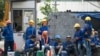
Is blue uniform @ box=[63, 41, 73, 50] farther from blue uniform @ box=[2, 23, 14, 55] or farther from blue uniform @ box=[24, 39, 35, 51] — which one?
blue uniform @ box=[2, 23, 14, 55]

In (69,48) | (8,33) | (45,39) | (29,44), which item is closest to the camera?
(69,48)

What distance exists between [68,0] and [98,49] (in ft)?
145

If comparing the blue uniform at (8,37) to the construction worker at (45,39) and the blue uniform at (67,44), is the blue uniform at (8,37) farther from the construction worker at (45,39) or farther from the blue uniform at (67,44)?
the blue uniform at (67,44)

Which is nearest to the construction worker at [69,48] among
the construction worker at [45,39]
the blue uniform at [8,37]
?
the construction worker at [45,39]

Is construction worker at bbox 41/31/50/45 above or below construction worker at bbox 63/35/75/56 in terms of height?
above

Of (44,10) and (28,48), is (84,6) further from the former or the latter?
(28,48)

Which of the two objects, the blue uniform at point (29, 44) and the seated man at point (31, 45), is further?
the blue uniform at point (29, 44)

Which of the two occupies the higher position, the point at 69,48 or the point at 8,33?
the point at 8,33

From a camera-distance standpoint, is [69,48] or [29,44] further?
[29,44]

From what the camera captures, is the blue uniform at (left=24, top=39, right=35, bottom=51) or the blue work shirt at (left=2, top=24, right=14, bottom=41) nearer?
the blue uniform at (left=24, top=39, right=35, bottom=51)

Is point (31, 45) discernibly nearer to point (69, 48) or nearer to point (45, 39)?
point (45, 39)

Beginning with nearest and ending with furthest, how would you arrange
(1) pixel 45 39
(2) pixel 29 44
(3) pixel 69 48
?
(3) pixel 69 48 → (2) pixel 29 44 → (1) pixel 45 39

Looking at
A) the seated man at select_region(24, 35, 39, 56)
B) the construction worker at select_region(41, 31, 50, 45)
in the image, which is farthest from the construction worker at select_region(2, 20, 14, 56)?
the construction worker at select_region(41, 31, 50, 45)

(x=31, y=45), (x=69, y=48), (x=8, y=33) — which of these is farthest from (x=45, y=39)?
(x=8, y=33)
